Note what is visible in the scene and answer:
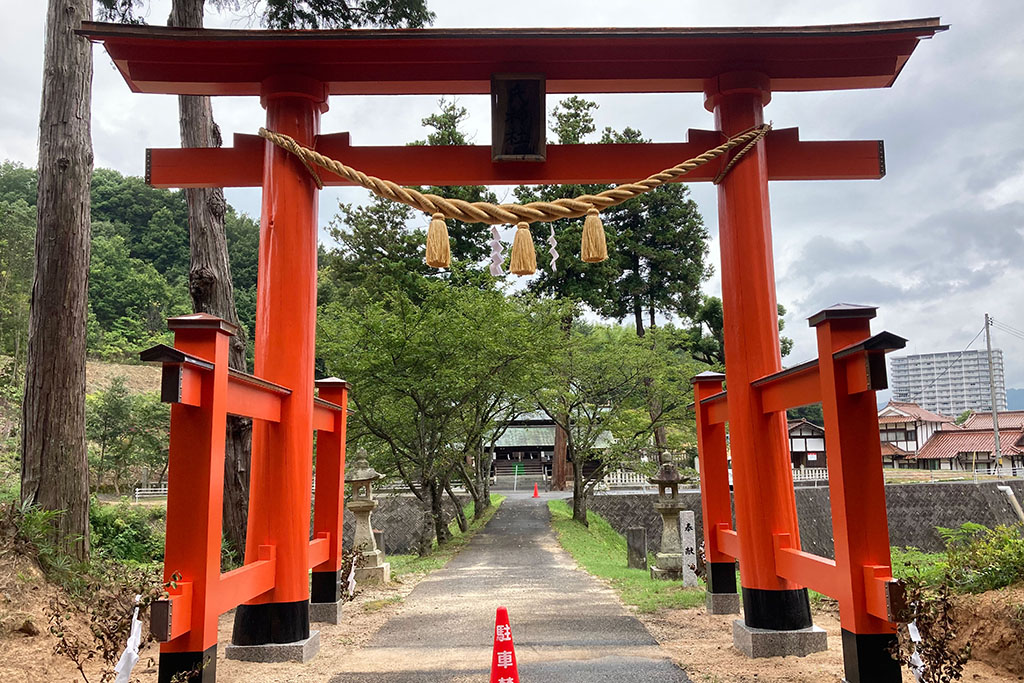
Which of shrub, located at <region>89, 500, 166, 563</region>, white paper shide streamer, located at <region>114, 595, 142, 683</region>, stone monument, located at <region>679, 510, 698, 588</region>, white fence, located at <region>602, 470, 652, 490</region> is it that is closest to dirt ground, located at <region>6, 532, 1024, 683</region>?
white paper shide streamer, located at <region>114, 595, 142, 683</region>

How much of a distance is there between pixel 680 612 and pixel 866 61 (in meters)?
4.96

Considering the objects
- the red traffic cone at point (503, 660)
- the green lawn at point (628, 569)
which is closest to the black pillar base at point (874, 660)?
the green lawn at point (628, 569)

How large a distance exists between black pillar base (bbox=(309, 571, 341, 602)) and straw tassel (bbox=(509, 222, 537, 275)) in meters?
3.28

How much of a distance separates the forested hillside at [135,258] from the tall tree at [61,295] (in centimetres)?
2558

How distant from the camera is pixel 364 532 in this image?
9.17m

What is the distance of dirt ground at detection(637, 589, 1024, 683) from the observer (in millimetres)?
4109

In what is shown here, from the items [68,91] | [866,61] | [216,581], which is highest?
[68,91]

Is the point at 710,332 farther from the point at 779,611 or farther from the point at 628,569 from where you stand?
the point at 779,611

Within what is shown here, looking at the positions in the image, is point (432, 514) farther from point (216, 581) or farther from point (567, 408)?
point (216, 581)

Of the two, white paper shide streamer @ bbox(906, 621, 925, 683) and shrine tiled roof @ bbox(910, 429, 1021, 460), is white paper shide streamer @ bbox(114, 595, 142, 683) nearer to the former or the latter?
white paper shide streamer @ bbox(906, 621, 925, 683)

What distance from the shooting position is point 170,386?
10.9 feet

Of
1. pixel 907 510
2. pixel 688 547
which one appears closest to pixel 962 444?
pixel 907 510

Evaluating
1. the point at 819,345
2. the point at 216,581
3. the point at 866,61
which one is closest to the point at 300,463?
the point at 216,581

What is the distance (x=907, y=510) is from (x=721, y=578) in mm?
21583
